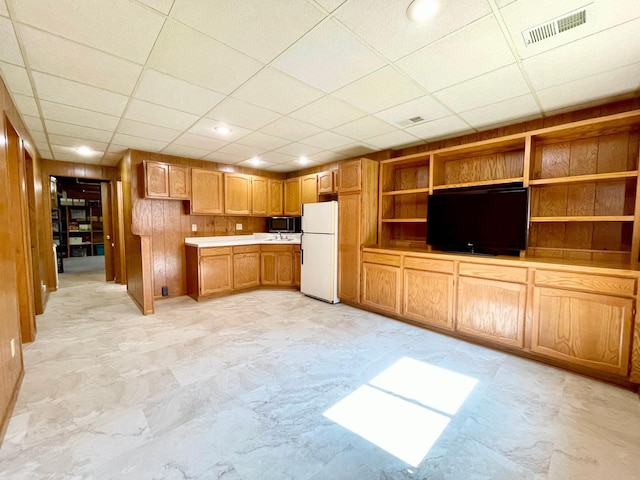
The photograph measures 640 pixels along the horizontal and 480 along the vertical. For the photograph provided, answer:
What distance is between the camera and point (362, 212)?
4219mm

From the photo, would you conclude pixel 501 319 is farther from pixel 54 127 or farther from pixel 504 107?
pixel 54 127

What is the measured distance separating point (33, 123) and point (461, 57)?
4531 millimetres

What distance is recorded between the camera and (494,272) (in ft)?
9.63

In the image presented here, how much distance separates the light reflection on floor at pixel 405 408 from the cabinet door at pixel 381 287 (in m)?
1.30

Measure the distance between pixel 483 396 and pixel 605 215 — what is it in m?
2.31

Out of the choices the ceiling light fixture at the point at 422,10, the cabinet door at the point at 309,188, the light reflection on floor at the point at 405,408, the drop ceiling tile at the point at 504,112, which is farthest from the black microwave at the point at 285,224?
the ceiling light fixture at the point at 422,10

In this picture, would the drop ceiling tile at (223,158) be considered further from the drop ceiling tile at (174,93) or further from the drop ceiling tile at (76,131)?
the drop ceiling tile at (174,93)

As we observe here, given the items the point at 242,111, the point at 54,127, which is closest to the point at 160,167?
the point at 54,127

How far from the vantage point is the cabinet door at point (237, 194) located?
17.1 ft

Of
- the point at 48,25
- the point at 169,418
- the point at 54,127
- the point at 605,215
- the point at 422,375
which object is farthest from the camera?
the point at 54,127

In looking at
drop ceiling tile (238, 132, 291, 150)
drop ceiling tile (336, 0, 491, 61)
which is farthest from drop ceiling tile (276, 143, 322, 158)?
drop ceiling tile (336, 0, 491, 61)

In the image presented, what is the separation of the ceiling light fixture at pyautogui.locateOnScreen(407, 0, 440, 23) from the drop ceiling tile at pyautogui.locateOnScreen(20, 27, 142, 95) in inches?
77.0

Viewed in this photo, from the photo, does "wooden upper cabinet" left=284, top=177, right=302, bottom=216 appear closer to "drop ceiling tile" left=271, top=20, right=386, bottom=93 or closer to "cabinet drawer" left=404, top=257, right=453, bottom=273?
"cabinet drawer" left=404, top=257, right=453, bottom=273

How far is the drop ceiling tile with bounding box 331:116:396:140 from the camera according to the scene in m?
3.24
